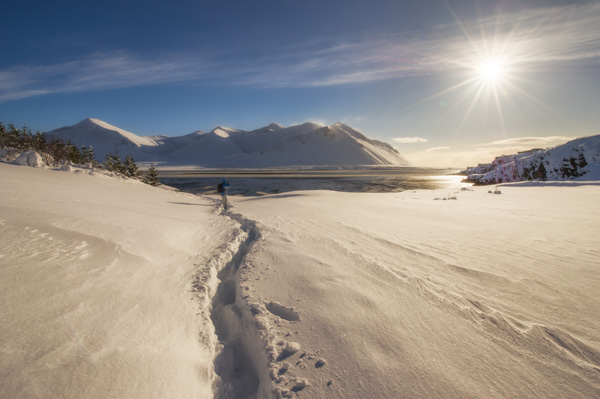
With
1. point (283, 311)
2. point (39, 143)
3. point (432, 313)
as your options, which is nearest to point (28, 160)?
point (39, 143)

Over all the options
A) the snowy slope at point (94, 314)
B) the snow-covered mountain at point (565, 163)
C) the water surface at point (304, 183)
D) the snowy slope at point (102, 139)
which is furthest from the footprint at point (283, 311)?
the snowy slope at point (102, 139)

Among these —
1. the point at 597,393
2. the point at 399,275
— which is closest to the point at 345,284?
the point at 399,275

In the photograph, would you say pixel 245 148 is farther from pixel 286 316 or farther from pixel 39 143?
pixel 286 316

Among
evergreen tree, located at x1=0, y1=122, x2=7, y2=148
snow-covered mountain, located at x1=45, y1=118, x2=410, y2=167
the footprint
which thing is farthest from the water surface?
snow-covered mountain, located at x1=45, y1=118, x2=410, y2=167

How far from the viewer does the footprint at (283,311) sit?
2.05 m

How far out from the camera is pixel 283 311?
214 cm

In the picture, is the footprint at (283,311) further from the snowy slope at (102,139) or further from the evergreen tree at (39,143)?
the snowy slope at (102,139)

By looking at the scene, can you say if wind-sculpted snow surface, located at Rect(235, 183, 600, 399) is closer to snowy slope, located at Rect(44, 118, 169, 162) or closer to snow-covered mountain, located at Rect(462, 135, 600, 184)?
snow-covered mountain, located at Rect(462, 135, 600, 184)

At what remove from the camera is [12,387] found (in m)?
1.09

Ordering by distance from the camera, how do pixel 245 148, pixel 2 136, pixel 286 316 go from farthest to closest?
pixel 245 148 < pixel 2 136 < pixel 286 316

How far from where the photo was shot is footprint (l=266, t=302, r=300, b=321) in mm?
2055

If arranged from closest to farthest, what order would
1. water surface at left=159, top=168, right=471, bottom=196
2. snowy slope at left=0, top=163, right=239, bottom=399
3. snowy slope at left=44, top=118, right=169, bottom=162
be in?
snowy slope at left=0, top=163, right=239, bottom=399 → water surface at left=159, top=168, right=471, bottom=196 → snowy slope at left=44, top=118, right=169, bottom=162

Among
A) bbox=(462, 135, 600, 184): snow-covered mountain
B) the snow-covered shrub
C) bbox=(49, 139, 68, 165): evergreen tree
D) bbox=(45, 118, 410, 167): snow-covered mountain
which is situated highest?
bbox=(45, 118, 410, 167): snow-covered mountain

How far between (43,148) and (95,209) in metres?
18.9
